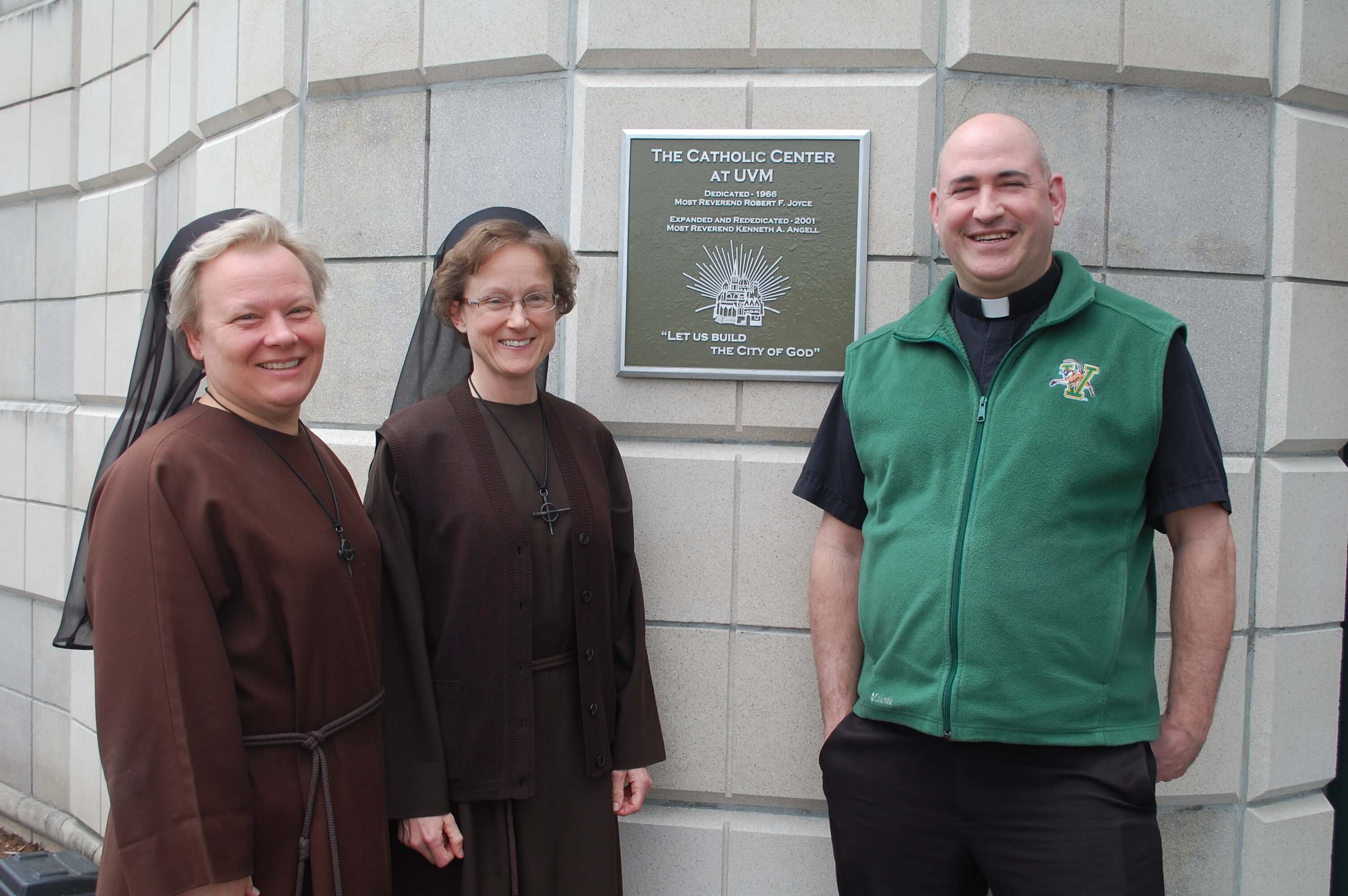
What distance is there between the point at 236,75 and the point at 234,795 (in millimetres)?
2983

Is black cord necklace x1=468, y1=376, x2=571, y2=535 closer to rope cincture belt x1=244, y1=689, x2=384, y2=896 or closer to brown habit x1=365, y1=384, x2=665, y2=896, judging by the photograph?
brown habit x1=365, y1=384, x2=665, y2=896

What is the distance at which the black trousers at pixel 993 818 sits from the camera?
2119mm

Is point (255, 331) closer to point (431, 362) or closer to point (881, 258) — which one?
point (431, 362)

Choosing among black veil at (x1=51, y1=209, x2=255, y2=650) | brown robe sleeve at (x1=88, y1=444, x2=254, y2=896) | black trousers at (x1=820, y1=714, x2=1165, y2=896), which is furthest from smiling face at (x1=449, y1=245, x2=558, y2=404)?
black trousers at (x1=820, y1=714, x2=1165, y2=896)

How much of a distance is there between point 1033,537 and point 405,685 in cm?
147

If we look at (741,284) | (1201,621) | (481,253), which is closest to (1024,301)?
(1201,621)

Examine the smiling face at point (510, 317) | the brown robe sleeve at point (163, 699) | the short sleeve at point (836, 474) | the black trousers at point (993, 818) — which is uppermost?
the smiling face at point (510, 317)

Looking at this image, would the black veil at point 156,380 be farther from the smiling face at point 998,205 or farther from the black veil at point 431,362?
the smiling face at point 998,205

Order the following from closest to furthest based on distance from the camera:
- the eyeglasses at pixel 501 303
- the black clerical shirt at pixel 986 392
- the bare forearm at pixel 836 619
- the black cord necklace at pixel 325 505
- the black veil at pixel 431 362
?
the black cord necklace at pixel 325 505
the black clerical shirt at pixel 986 392
the eyeglasses at pixel 501 303
the bare forearm at pixel 836 619
the black veil at pixel 431 362

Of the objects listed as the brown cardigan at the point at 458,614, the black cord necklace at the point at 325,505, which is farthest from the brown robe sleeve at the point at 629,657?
the black cord necklace at the point at 325,505

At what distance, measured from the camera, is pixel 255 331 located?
6.57 feet

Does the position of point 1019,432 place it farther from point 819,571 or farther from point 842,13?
point 842,13

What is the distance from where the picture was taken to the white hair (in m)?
2.00

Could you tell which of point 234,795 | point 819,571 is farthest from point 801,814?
point 234,795
